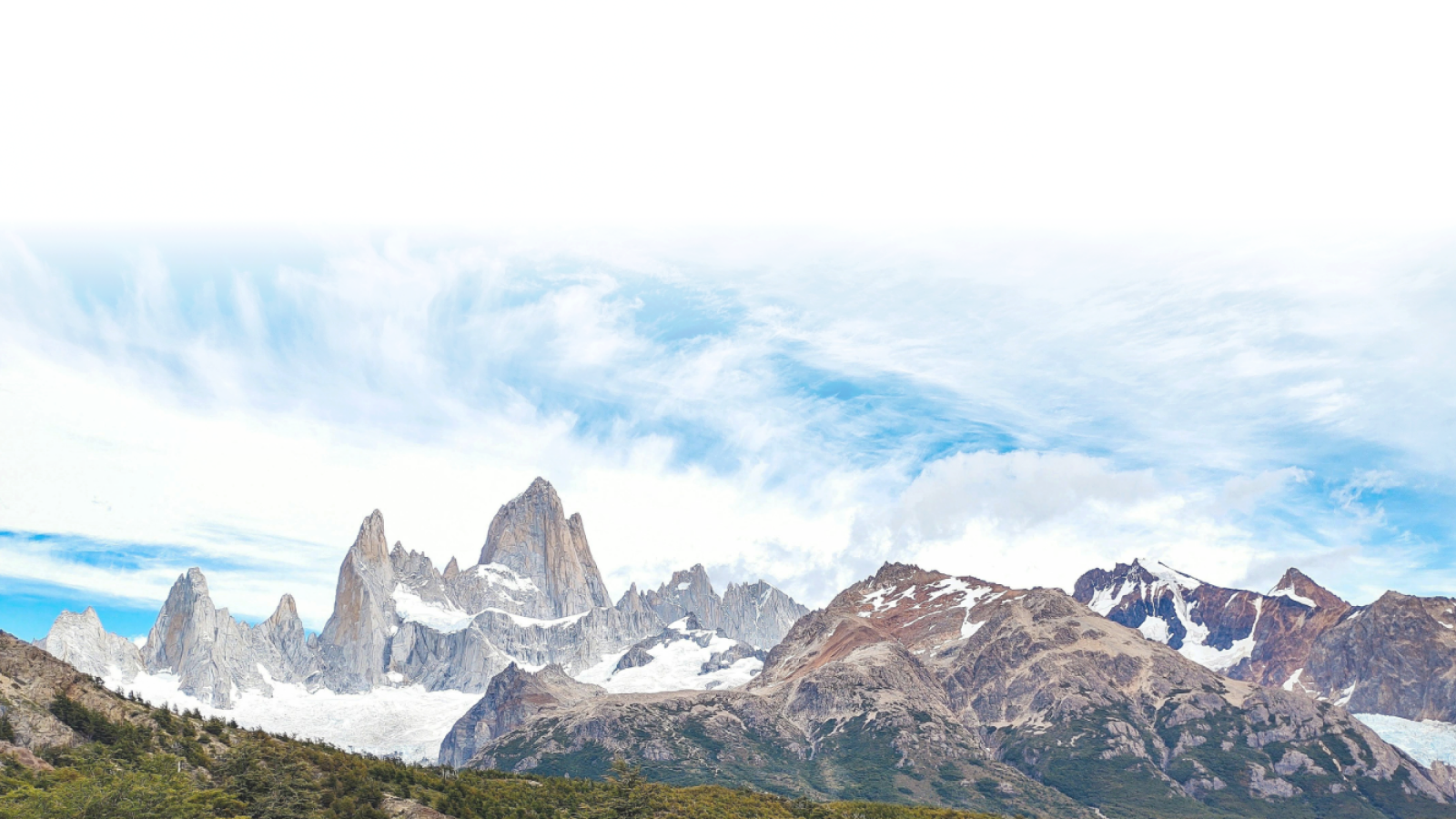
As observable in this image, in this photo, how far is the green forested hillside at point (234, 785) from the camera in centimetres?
7269

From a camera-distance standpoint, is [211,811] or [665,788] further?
[665,788]

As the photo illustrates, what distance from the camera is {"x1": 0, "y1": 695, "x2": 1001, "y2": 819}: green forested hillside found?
72688mm

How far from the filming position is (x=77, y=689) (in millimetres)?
96625

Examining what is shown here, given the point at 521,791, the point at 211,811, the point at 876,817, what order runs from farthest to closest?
the point at 876,817 < the point at 521,791 < the point at 211,811

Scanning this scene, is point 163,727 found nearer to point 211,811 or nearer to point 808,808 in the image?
point 211,811

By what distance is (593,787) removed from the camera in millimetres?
147125

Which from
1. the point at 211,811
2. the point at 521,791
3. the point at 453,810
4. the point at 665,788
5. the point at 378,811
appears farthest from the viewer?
the point at 665,788

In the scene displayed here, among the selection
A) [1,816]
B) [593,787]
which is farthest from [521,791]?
[1,816]

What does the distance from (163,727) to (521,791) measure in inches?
1826

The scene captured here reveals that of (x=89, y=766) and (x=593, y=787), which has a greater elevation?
(x=89, y=766)

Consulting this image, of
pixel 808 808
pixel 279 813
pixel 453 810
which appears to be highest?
pixel 279 813

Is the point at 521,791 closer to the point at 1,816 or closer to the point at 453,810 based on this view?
the point at 453,810

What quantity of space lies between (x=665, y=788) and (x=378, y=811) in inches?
2284

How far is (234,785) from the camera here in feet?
289
